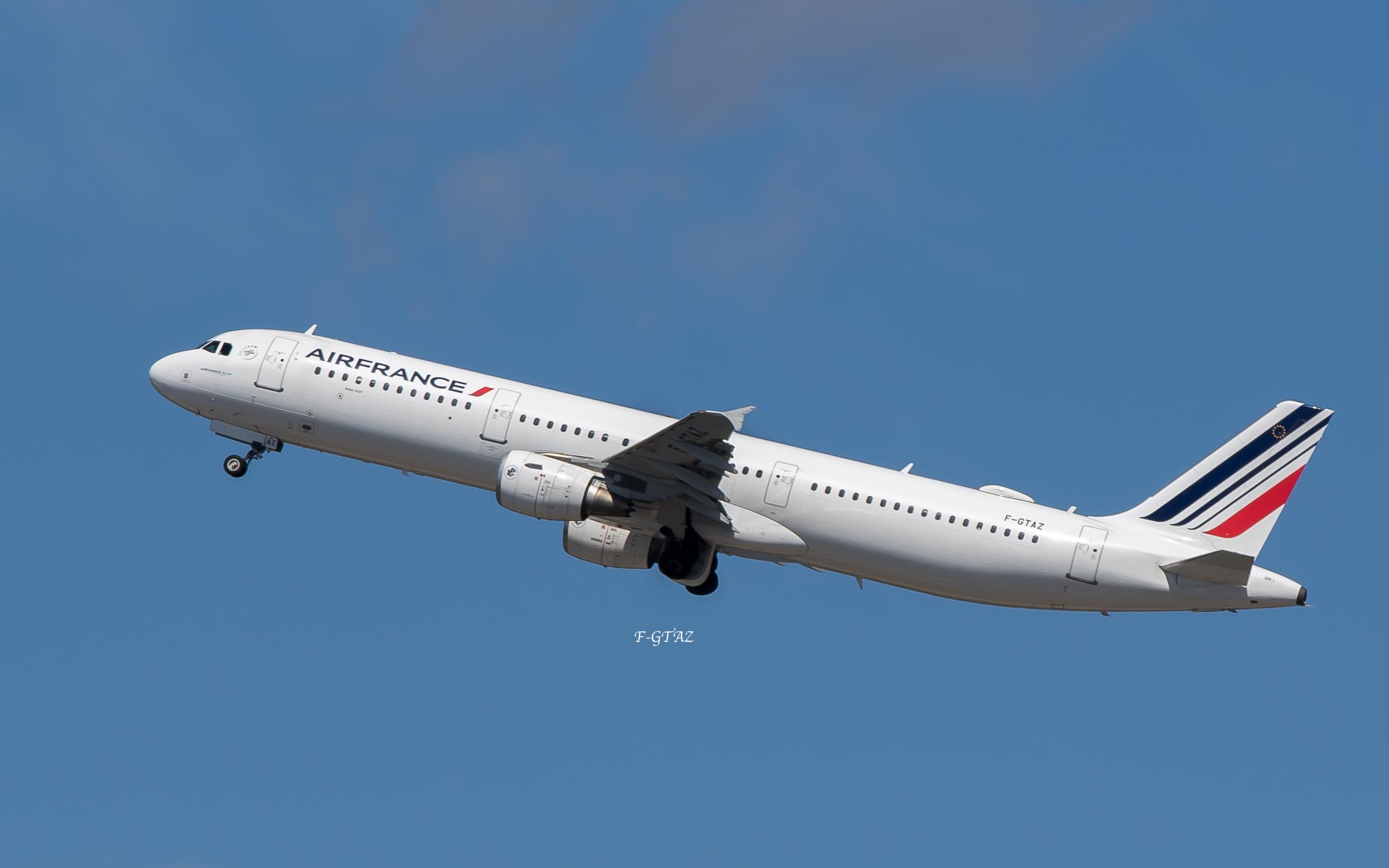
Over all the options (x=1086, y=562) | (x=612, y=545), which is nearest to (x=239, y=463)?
(x=612, y=545)

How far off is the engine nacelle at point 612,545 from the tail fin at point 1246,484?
1446 centimetres

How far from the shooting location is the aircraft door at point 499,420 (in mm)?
51031

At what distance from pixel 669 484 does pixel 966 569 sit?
29.8 feet

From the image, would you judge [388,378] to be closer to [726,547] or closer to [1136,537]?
[726,547]

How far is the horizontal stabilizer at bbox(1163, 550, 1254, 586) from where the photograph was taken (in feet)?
152

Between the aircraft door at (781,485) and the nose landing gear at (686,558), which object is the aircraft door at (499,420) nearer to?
the nose landing gear at (686,558)

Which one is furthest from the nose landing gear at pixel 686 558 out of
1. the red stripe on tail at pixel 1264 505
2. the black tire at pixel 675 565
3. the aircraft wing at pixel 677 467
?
the red stripe on tail at pixel 1264 505

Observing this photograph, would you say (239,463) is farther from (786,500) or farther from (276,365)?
(786,500)

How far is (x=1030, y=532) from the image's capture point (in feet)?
159

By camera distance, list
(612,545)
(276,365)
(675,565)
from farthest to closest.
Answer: (276,365), (675,565), (612,545)

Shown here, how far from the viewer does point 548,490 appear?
48.5m

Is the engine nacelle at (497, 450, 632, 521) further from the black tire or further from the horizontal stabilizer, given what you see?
the horizontal stabilizer

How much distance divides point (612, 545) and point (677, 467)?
3.38 metres

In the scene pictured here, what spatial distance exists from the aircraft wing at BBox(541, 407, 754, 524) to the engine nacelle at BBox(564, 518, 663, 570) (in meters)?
1.60
